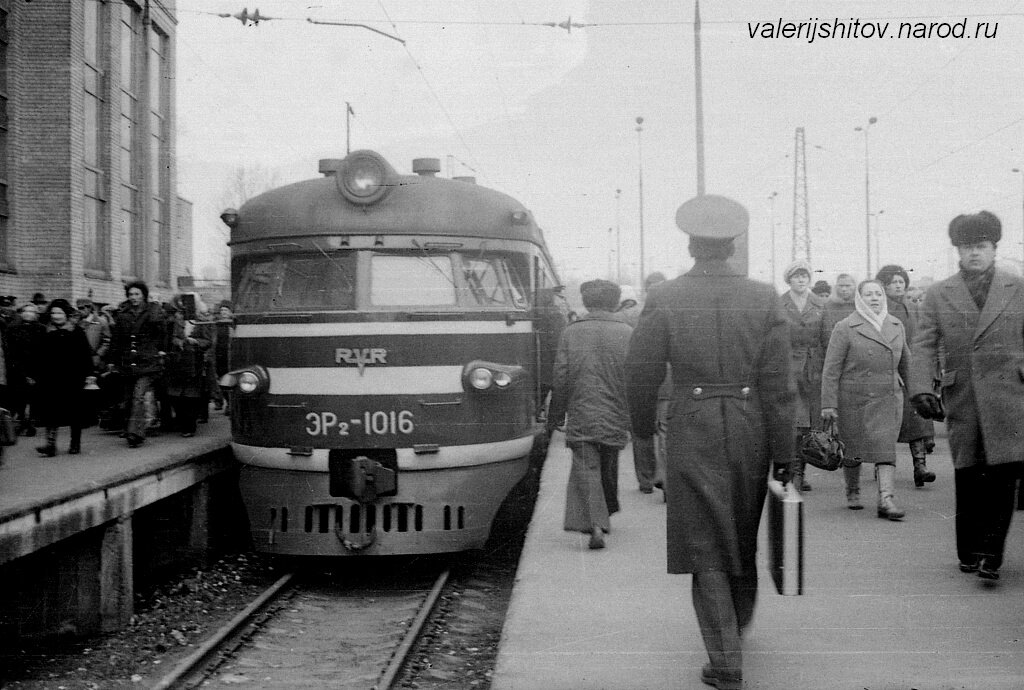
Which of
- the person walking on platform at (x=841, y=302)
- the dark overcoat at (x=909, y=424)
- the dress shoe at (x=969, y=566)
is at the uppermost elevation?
the person walking on platform at (x=841, y=302)

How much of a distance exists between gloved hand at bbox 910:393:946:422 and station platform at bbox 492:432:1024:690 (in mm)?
922

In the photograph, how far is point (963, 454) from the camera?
5285mm

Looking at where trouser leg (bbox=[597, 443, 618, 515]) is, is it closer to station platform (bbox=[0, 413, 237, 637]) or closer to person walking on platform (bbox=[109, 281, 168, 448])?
station platform (bbox=[0, 413, 237, 637])

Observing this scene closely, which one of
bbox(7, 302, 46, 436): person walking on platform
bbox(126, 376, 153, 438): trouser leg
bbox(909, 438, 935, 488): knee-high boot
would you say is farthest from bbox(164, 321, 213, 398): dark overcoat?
bbox(909, 438, 935, 488): knee-high boot

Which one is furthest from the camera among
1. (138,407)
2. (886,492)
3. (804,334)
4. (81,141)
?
(81,141)

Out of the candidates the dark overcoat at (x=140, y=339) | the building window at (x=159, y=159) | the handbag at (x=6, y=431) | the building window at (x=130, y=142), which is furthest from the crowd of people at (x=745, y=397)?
the building window at (x=159, y=159)

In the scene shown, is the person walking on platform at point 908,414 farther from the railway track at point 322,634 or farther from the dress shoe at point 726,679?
the dress shoe at point 726,679

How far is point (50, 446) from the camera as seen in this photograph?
9.16 meters

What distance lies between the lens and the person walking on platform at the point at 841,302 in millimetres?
8367

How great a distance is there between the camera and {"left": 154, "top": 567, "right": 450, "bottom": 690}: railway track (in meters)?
5.73

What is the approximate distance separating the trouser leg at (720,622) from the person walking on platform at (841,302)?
4625mm

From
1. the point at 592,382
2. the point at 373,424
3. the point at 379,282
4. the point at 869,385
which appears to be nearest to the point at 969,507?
the point at 869,385

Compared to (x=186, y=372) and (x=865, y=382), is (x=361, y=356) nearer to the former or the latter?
(x=865, y=382)

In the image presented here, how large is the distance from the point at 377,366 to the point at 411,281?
0.68 metres
